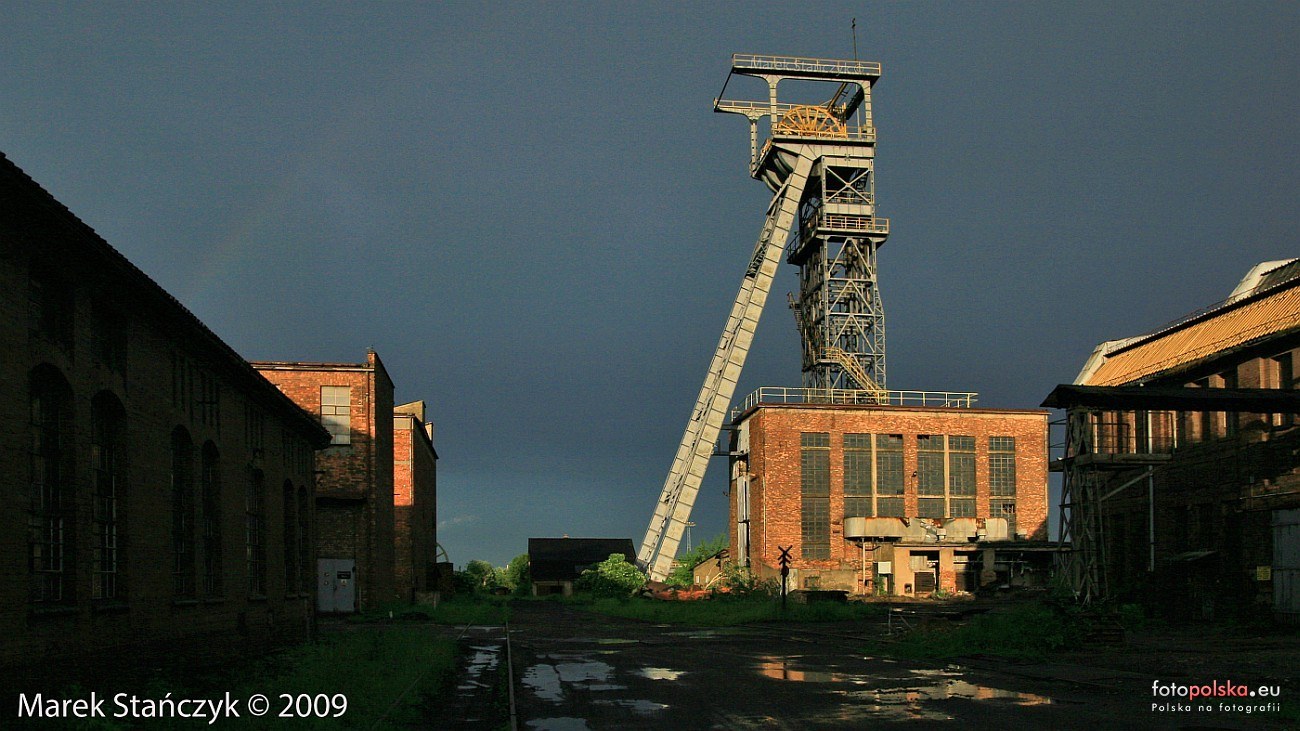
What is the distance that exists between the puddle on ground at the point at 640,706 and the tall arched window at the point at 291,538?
15.3 m

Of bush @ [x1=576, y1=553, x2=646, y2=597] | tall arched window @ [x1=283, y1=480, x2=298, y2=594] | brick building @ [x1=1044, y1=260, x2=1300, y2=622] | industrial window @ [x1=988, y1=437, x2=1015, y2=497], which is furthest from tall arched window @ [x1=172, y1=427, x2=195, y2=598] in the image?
industrial window @ [x1=988, y1=437, x2=1015, y2=497]

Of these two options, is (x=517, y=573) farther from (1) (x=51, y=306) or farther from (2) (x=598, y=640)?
(1) (x=51, y=306)

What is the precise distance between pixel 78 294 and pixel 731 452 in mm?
49105

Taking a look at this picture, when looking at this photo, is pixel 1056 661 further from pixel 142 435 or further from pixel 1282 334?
pixel 142 435

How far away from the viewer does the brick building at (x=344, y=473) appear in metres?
39.3

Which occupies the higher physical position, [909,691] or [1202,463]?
[1202,463]

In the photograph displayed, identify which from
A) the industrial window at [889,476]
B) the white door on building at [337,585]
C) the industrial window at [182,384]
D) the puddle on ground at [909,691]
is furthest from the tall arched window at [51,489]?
the industrial window at [889,476]

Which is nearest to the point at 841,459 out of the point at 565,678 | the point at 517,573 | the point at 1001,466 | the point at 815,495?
the point at 815,495

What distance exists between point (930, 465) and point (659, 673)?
124ft

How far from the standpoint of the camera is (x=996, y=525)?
5394cm

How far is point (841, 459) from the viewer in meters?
53.9

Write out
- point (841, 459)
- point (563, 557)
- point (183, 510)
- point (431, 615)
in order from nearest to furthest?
point (183, 510) < point (431, 615) < point (841, 459) < point (563, 557)

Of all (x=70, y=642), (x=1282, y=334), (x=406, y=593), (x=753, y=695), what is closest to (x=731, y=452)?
(x=406, y=593)

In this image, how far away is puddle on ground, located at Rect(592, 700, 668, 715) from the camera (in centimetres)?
1406
